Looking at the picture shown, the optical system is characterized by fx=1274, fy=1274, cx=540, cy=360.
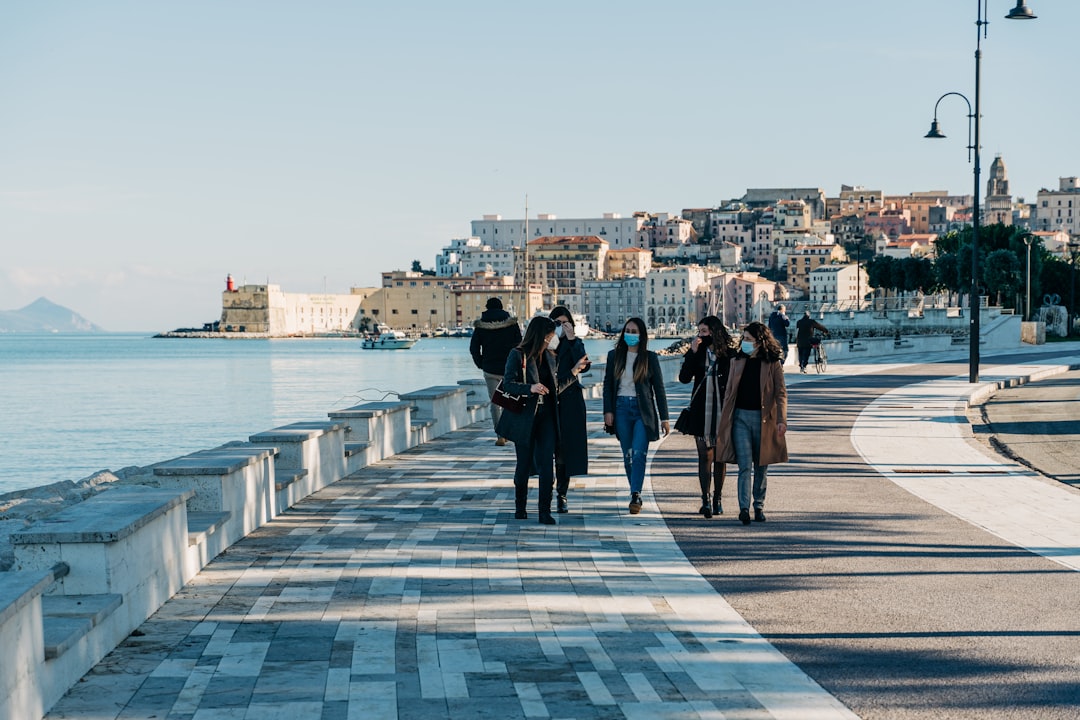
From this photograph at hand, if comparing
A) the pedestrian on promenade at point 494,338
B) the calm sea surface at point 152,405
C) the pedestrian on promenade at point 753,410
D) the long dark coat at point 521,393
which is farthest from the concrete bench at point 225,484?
the calm sea surface at point 152,405

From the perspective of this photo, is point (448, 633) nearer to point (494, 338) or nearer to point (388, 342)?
point (494, 338)

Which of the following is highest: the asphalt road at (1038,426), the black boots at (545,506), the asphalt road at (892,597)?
the black boots at (545,506)

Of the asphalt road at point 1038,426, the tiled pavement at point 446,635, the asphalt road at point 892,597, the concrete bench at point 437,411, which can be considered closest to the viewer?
the tiled pavement at point 446,635

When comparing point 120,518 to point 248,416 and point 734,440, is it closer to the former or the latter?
point 734,440

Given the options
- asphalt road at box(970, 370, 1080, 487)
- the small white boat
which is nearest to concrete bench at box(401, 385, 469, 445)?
asphalt road at box(970, 370, 1080, 487)

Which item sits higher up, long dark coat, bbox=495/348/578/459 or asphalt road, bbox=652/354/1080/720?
long dark coat, bbox=495/348/578/459

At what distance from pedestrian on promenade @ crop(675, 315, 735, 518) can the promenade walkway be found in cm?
65

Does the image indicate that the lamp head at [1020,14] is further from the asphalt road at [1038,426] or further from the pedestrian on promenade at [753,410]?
the pedestrian on promenade at [753,410]

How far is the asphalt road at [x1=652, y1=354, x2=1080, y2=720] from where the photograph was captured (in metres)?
6.12

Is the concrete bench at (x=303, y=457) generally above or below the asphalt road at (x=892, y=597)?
above

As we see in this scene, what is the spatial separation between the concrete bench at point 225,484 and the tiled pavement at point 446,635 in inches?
6.5

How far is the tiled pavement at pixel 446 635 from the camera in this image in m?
5.86

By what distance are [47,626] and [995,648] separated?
16.1 feet

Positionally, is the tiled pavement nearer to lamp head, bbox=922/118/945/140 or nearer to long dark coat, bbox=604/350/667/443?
long dark coat, bbox=604/350/667/443
